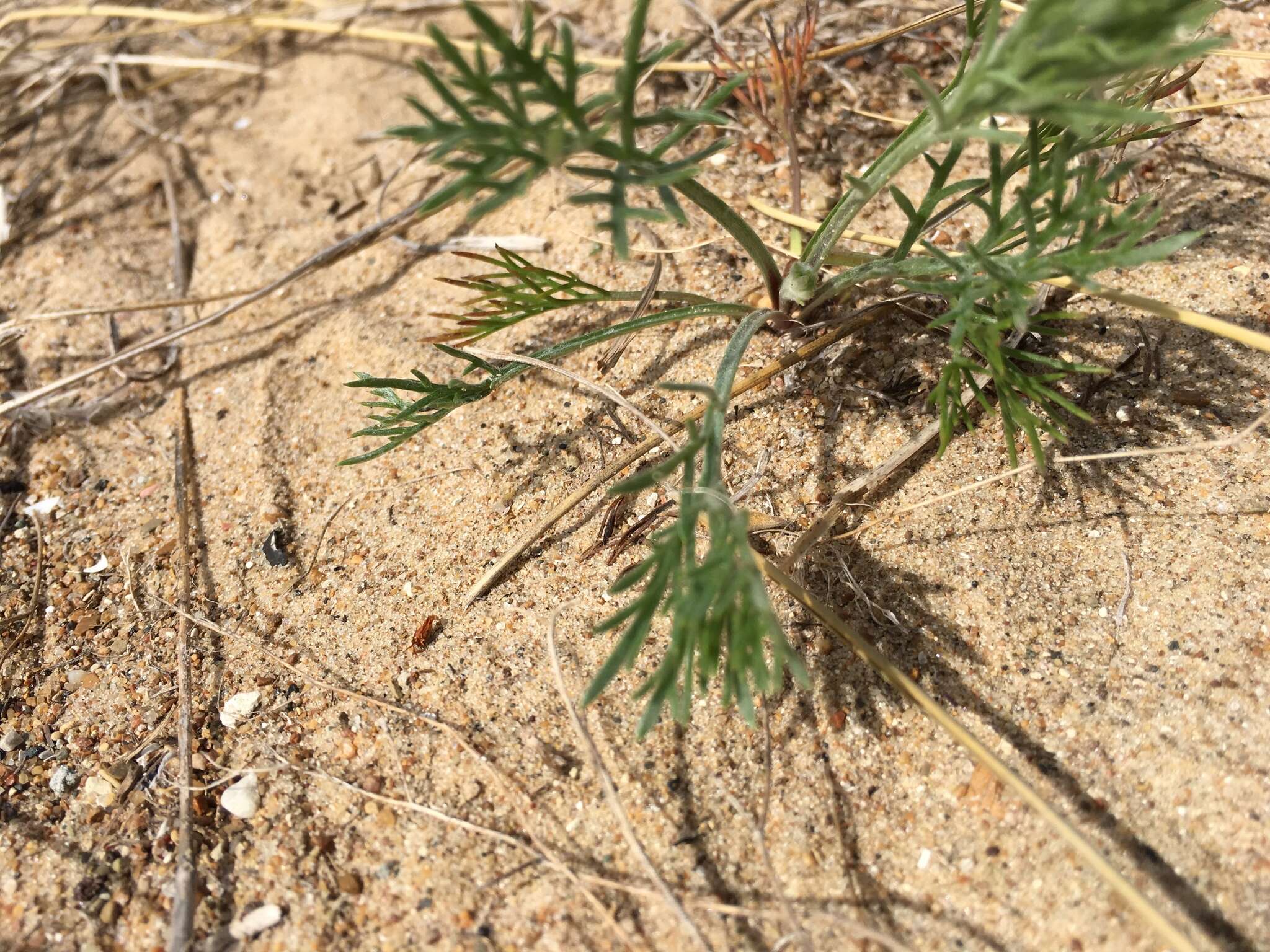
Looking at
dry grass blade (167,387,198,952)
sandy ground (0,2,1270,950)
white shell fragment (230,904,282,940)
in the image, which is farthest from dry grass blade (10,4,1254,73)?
white shell fragment (230,904,282,940)

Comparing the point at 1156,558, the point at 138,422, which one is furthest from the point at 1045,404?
the point at 138,422

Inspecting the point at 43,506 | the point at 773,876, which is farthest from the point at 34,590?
the point at 773,876

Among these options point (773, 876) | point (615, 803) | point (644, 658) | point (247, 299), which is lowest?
point (773, 876)

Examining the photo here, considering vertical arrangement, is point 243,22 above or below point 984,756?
above

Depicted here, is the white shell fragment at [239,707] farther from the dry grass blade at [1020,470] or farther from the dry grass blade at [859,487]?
the dry grass blade at [1020,470]

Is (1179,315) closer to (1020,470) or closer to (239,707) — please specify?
(1020,470)

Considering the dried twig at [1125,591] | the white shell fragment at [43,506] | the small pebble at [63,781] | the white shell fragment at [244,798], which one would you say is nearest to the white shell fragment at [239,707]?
the white shell fragment at [244,798]

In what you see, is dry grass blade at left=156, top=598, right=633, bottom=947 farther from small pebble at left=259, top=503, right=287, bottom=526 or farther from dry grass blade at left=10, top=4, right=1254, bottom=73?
dry grass blade at left=10, top=4, right=1254, bottom=73
